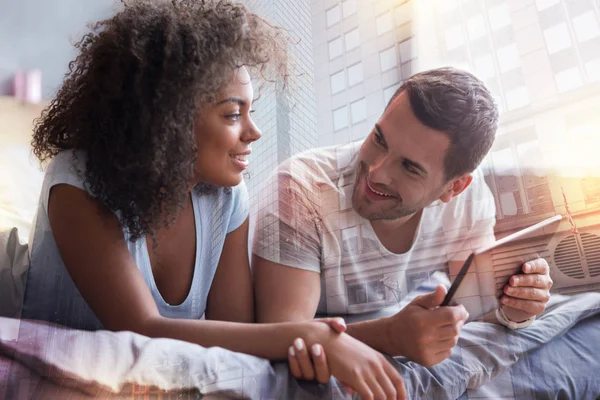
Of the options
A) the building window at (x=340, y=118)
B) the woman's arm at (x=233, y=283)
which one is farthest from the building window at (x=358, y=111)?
the woman's arm at (x=233, y=283)

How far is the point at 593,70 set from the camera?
1.26m

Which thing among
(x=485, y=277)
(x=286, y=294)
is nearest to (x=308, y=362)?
(x=286, y=294)

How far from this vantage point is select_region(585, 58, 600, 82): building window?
1.25m

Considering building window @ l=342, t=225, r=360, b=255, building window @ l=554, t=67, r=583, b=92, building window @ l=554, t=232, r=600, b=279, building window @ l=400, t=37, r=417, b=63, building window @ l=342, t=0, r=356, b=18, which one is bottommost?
building window @ l=554, t=232, r=600, b=279

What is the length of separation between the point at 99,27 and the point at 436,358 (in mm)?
1049

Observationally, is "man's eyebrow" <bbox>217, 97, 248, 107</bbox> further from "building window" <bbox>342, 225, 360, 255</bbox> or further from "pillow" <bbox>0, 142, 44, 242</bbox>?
"pillow" <bbox>0, 142, 44, 242</bbox>

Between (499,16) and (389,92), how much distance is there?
32 centimetres

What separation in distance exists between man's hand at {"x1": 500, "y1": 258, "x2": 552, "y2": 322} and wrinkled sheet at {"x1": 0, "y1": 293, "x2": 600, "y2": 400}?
0.03m

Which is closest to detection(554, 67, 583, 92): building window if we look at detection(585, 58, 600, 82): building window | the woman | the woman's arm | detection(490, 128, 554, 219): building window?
detection(585, 58, 600, 82): building window

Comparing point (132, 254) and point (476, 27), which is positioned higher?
point (476, 27)

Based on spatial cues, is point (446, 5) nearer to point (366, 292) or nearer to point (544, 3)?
point (544, 3)

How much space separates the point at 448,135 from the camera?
3.97 feet

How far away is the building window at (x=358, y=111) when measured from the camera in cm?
132

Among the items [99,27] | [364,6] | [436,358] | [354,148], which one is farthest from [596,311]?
[99,27]
